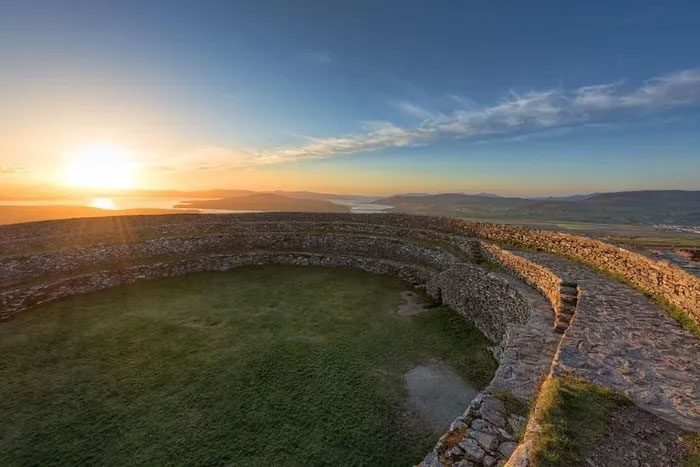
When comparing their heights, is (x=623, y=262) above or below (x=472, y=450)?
above

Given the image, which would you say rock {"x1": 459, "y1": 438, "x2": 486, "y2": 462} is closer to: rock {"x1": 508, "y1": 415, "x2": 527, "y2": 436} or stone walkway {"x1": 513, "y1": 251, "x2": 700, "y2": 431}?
rock {"x1": 508, "y1": 415, "x2": 527, "y2": 436}

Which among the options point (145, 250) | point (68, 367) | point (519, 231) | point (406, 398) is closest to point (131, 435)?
point (68, 367)

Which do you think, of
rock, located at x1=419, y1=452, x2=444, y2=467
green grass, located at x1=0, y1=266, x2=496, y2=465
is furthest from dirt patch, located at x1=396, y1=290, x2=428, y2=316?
rock, located at x1=419, y1=452, x2=444, y2=467

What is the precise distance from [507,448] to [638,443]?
6.97 ft

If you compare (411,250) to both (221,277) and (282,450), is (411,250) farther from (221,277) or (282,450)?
(282,450)

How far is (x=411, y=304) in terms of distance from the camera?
63.4 feet

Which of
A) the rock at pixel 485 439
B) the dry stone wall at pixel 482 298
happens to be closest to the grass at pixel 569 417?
the rock at pixel 485 439

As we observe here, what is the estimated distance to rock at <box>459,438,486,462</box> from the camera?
20.9 feet

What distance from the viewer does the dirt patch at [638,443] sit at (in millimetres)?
5355

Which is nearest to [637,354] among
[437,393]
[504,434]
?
[504,434]

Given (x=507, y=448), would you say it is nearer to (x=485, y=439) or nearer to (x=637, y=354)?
(x=485, y=439)

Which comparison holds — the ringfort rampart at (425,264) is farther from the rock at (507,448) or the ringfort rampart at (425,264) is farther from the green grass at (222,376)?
the green grass at (222,376)

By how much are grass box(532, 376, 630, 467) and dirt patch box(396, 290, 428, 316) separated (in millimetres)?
10618

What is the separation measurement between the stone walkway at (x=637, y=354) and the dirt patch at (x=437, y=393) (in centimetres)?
386
